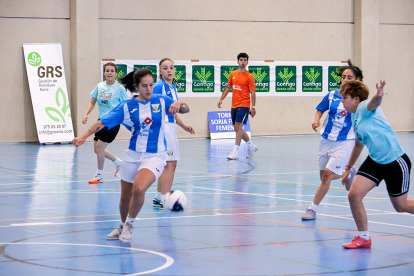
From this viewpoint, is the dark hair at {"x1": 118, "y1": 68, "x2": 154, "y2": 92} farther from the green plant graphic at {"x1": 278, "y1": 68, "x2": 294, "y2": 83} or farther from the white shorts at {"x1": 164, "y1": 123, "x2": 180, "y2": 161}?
the green plant graphic at {"x1": 278, "y1": 68, "x2": 294, "y2": 83}

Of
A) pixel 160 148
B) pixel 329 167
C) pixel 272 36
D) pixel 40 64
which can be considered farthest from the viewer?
pixel 272 36

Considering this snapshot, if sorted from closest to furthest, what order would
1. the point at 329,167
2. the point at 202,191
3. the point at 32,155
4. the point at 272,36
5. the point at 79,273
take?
1. the point at 79,273
2. the point at 329,167
3. the point at 202,191
4. the point at 32,155
5. the point at 272,36

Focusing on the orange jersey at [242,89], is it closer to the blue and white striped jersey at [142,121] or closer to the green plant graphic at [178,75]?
the green plant graphic at [178,75]

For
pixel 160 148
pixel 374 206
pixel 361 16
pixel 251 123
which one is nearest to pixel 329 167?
pixel 374 206

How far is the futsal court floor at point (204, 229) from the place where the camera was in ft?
20.5

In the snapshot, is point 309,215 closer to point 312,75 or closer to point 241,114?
point 241,114

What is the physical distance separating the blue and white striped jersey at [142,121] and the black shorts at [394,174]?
213 centimetres

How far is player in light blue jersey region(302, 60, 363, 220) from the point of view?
8.78 m

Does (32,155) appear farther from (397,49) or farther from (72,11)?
(397,49)

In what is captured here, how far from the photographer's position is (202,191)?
37.7 feet

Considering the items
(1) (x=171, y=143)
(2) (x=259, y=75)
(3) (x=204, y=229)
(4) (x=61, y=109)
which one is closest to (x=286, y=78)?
(2) (x=259, y=75)

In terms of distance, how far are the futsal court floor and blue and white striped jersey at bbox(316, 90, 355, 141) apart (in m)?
1.01

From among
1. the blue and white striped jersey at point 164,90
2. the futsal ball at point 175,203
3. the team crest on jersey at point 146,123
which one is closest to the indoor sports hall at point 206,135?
the team crest on jersey at point 146,123

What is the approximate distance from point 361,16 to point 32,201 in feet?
63.1
